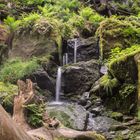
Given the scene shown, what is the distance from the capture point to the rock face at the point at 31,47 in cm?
1342

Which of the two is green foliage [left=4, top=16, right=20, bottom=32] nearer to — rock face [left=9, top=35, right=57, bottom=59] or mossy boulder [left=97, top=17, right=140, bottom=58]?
rock face [left=9, top=35, right=57, bottom=59]

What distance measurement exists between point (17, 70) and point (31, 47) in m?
2.15

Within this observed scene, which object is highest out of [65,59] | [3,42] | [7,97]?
[3,42]

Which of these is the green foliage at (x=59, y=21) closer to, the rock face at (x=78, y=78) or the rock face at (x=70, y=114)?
the rock face at (x=78, y=78)

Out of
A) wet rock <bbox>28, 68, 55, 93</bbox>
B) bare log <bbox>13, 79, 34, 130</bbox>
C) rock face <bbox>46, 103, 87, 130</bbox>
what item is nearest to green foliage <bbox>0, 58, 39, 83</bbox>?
wet rock <bbox>28, 68, 55, 93</bbox>

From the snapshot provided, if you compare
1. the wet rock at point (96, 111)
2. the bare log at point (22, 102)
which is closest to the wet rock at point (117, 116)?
the wet rock at point (96, 111)

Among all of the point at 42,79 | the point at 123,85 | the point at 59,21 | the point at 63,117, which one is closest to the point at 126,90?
the point at 123,85

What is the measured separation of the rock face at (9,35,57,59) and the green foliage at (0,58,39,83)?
1.03 metres

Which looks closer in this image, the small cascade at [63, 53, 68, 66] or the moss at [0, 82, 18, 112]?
the moss at [0, 82, 18, 112]

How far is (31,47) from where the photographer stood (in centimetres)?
1367

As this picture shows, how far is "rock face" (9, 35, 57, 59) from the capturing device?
13.4 m

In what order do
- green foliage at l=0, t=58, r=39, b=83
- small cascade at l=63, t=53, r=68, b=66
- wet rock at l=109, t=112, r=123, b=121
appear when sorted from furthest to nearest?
small cascade at l=63, t=53, r=68, b=66 < green foliage at l=0, t=58, r=39, b=83 < wet rock at l=109, t=112, r=123, b=121

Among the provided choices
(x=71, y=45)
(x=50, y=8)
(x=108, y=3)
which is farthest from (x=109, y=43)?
(x=108, y=3)

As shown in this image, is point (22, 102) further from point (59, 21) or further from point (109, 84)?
point (59, 21)
